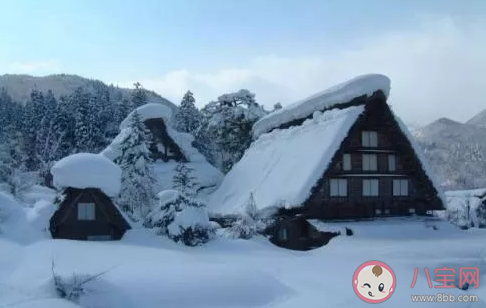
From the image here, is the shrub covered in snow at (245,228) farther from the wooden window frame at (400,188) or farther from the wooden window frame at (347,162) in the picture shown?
the wooden window frame at (400,188)

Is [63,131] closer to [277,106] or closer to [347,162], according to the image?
[277,106]

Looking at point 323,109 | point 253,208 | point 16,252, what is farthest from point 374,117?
point 16,252

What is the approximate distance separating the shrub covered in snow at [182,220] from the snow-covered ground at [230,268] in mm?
685

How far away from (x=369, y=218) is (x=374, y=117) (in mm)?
6036

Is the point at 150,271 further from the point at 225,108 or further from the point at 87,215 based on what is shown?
the point at 225,108

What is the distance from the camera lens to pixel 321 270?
17.2m

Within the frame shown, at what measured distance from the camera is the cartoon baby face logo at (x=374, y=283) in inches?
532

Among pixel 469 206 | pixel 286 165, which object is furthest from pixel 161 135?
pixel 469 206

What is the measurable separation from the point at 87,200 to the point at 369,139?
54.5ft

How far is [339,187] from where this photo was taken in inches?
1100

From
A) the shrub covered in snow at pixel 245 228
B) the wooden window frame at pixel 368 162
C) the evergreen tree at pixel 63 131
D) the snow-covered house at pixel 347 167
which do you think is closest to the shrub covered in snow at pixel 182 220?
the shrub covered in snow at pixel 245 228

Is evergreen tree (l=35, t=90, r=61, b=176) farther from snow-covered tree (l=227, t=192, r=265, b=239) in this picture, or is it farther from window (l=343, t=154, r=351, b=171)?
window (l=343, t=154, r=351, b=171)

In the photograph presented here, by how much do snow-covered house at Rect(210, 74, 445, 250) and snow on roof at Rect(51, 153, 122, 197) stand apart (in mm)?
7959

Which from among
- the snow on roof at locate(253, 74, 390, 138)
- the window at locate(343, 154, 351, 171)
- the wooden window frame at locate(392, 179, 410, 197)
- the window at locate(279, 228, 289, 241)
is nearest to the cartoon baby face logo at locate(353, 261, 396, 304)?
the window at locate(279, 228, 289, 241)
